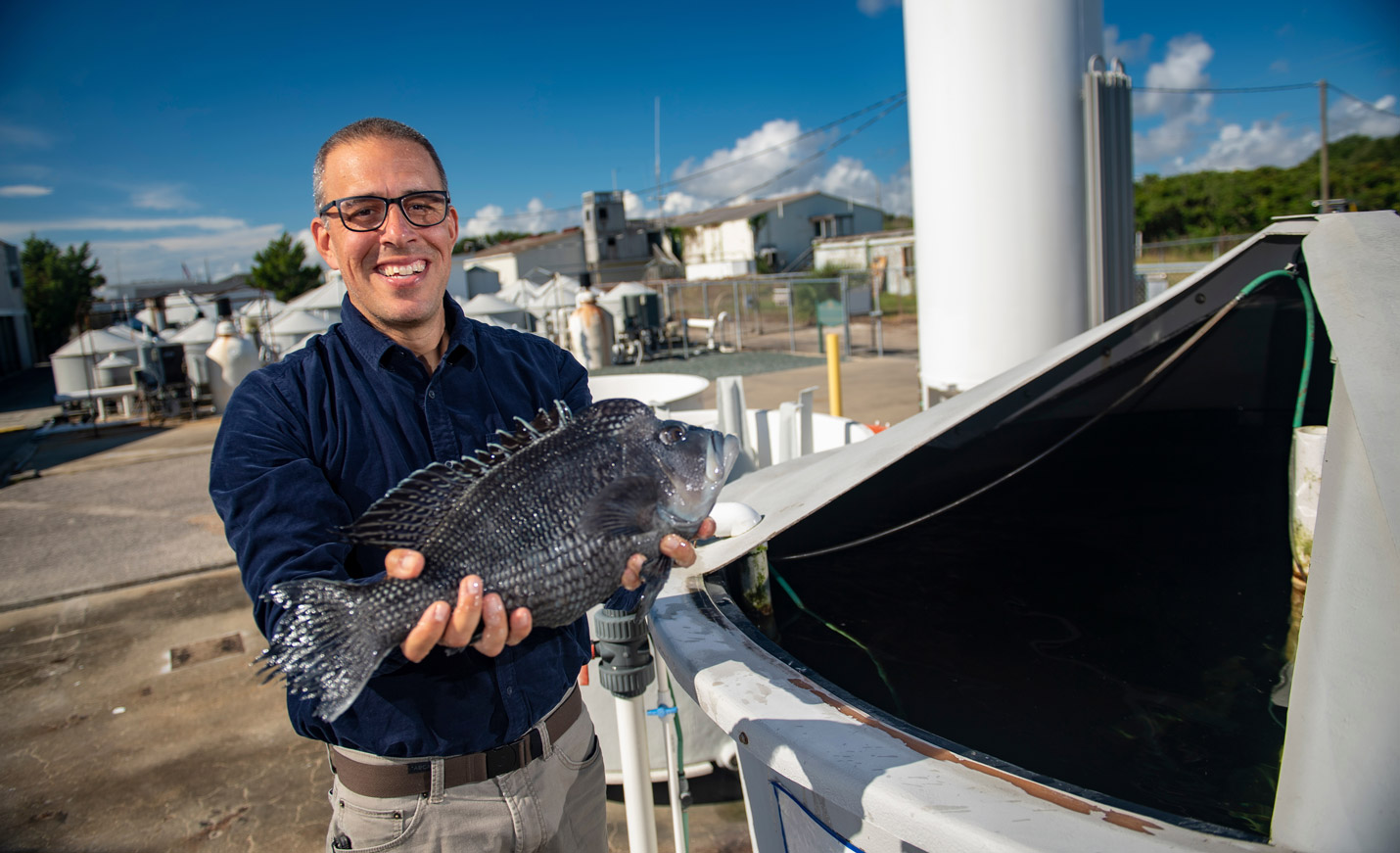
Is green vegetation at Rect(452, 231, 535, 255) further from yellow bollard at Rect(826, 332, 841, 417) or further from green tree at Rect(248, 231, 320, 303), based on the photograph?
yellow bollard at Rect(826, 332, 841, 417)

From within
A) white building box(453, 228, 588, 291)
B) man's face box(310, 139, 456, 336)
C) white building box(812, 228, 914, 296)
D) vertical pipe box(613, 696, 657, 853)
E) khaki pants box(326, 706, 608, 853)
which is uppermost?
white building box(453, 228, 588, 291)

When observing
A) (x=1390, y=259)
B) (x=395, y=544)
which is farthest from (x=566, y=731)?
(x=1390, y=259)

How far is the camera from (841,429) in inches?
200

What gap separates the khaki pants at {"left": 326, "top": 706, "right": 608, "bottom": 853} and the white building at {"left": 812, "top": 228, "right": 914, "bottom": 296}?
33.6 m

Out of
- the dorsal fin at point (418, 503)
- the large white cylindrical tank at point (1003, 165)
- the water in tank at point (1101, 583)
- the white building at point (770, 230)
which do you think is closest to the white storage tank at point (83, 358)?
the large white cylindrical tank at point (1003, 165)

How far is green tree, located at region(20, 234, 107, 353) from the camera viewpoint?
43.2 meters

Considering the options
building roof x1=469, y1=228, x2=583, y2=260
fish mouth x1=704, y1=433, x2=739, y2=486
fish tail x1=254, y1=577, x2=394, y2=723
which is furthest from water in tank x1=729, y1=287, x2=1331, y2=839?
building roof x1=469, y1=228, x2=583, y2=260

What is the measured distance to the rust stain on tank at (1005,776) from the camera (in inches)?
54.8

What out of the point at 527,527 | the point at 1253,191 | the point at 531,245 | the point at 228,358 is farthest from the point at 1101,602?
the point at 531,245

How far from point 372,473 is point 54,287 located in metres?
56.0

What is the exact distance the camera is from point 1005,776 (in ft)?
5.07

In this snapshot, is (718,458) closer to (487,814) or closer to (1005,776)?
(1005,776)

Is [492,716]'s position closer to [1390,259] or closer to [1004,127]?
[1390,259]

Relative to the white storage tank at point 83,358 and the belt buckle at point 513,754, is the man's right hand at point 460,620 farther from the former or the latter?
the white storage tank at point 83,358
